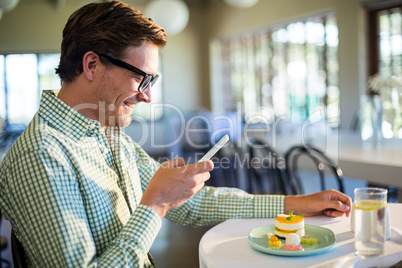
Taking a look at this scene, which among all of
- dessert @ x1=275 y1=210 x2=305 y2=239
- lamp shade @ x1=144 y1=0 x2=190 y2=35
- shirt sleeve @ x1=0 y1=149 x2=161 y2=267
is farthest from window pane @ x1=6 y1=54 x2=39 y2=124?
dessert @ x1=275 y1=210 x2=305 y2=239

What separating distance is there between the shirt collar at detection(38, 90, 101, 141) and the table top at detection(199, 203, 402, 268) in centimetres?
40

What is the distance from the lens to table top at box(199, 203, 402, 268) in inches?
34.3

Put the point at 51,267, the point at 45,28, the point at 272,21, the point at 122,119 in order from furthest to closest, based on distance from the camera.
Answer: the point at 45,28, the point at 272,21, the point at 122,119, the point at 51,267

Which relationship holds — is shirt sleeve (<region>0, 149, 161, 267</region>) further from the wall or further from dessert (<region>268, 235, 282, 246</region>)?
the wall

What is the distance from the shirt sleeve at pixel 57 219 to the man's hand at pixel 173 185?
0.03m

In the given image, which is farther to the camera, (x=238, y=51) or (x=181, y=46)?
(x=181, y=46)

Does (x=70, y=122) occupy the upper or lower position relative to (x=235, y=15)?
lower

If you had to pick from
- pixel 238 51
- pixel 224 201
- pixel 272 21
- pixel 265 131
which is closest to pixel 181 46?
pixel 238 51

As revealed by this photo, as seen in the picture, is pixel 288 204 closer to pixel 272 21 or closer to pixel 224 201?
pixel 224 201

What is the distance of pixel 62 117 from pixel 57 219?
0.92 feet

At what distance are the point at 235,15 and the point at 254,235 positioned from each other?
22.8ft

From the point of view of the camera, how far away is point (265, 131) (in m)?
3.88

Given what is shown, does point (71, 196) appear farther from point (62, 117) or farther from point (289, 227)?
Answer: point (289, 227)

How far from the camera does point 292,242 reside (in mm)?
941
